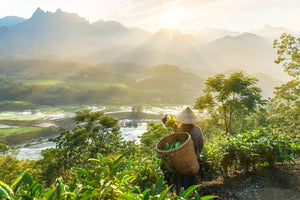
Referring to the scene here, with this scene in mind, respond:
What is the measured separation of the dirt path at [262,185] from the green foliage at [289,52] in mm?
8090

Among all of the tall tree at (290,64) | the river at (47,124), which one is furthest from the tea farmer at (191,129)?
the river at (47,124)

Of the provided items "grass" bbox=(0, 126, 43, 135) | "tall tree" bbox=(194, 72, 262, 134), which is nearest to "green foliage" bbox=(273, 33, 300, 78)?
"tall tree" bbox=(194, 72, 262, 134)

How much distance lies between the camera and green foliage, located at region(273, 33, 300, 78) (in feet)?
32.3

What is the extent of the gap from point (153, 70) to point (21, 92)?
94.1 m

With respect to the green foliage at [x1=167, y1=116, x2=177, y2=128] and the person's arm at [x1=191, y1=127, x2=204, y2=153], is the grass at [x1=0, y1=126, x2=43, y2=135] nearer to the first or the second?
the green foliage at [x1=167, y1=116, x2=177, y2=128]

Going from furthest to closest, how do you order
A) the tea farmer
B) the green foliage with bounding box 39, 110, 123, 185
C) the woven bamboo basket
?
the green foliage with bounding box 39, 110, 123, 185, the tea farmer, the woven bamboo basket

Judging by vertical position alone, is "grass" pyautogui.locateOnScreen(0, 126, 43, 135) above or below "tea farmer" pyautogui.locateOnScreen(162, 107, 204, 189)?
below

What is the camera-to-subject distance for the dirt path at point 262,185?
3360 millimetres

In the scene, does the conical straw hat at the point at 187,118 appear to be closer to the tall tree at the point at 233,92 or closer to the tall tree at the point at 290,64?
the tall tree at the point at 233,92

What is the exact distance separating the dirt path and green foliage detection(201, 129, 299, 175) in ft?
0.66

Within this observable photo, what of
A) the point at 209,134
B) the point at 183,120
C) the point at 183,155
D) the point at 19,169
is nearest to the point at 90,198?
the point at 183,155

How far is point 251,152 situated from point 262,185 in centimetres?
63

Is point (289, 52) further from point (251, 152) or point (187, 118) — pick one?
point (187, 118)

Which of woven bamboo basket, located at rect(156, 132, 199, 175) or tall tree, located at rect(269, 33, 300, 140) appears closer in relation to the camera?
woven bamboo basket, located at rect(156, 132, 199, 175)
